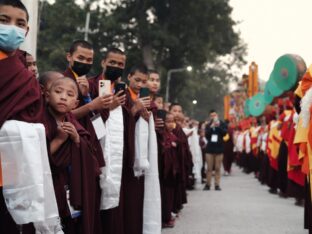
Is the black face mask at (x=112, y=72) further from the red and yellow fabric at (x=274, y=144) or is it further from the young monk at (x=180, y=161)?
the red and yellow fabric at (x=274, y=144)

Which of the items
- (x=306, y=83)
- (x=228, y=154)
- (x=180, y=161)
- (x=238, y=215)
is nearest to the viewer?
(x=306, y=83)

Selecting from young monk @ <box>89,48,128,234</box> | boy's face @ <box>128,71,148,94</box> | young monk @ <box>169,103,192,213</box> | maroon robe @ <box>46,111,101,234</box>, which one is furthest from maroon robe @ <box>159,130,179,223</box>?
maroon robe @ <box>46,111,101,234</box>

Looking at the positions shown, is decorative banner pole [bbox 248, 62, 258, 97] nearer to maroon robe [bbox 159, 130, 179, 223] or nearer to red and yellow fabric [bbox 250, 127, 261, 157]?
red and yellow fabric [bbox 250, 127, 261, 157]

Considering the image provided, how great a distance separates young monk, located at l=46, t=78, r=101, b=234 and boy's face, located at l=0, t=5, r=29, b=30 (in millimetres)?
662

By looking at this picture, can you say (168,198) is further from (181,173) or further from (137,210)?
(137,210)

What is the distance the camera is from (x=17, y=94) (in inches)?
123

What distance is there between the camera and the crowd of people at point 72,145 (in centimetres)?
310

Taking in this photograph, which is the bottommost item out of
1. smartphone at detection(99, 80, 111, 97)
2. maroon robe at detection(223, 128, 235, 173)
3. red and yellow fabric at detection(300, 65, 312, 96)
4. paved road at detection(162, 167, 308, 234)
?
paved road at detection(162, 167, 308, 234)

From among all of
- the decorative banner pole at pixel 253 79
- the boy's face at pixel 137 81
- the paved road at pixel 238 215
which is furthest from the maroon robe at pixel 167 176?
the decorative banner pole at pixel 253 79

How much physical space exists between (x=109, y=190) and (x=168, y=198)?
350 cm

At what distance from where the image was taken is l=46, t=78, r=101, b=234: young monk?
3.73 meters

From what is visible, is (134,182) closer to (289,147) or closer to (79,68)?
(79,68)

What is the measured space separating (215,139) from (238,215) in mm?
5736

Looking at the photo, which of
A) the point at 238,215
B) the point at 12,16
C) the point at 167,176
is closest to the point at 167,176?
the point at 167,176
